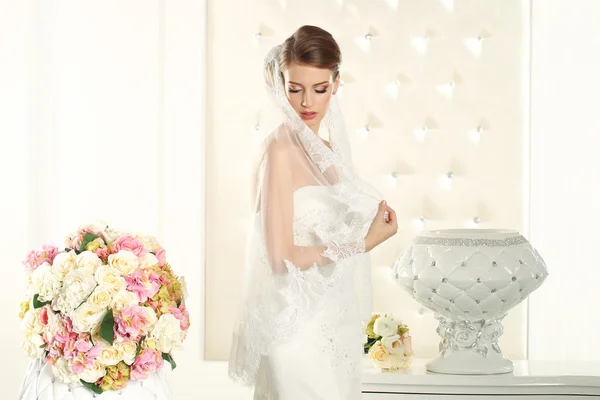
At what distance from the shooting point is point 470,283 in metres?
2.46

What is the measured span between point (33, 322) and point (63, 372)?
5.7 inches

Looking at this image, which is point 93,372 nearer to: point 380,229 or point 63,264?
point 63,264

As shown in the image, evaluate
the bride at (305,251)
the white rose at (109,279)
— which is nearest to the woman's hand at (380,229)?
the bride at (305,251)

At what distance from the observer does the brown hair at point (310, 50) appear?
2107 millimetres

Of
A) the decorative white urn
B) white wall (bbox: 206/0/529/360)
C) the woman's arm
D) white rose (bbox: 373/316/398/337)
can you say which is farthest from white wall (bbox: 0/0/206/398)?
the woman's arm

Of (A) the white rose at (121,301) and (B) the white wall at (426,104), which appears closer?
(A) the white rose at (121,301)

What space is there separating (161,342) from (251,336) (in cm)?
30

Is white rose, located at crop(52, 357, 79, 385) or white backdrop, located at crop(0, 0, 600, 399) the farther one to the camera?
white backdrop, located at crop(0, 0, 600, 399)

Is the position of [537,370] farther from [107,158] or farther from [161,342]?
[107,158]

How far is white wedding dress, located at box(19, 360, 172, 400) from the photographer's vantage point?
176 cm

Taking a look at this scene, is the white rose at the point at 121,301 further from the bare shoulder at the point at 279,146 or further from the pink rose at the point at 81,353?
the bare shoulder at the point at 279,146

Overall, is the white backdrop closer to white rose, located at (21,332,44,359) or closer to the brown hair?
the brown hair

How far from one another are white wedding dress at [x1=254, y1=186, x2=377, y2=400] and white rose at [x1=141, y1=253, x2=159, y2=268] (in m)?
0.37

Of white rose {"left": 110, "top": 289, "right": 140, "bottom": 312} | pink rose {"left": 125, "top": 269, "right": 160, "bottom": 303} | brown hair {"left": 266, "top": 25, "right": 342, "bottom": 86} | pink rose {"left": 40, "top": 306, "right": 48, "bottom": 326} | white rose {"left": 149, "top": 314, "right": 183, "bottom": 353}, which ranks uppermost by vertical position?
brown hair {"left": 266, "top": 25, "right": 342, "bottom": 86}
